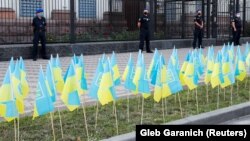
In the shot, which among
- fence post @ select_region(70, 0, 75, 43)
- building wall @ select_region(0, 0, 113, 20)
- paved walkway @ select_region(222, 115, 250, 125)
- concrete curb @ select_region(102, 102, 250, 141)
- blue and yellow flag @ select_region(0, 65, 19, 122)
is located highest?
building wall @ select_region(0, 0, 113, 20)

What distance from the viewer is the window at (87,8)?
18516mm

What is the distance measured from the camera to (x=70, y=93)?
593 cm

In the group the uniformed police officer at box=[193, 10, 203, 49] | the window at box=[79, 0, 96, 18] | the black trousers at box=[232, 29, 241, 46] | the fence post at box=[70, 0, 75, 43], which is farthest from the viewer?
the black trousers at box=[232, 29, 241, 46]

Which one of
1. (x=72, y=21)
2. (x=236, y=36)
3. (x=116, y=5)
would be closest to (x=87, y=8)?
(x=116, y=5)

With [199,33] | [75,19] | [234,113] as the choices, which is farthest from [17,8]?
[234,113]

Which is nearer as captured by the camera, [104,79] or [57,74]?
[104,79]

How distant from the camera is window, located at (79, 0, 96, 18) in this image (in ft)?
60.7

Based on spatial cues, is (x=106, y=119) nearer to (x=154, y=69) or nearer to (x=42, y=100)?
(x=154, y=69)

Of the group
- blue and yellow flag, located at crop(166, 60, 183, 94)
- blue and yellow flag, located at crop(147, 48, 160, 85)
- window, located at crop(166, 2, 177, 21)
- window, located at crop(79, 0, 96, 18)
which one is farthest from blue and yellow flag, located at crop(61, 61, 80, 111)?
window, located at crop(166, 2, 177, 21)

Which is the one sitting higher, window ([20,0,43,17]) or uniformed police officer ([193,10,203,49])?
window ([20,0,43,17])

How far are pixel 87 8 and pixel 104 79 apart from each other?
41.7 feet

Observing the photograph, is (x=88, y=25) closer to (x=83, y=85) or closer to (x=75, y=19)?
(x=75, y=19)

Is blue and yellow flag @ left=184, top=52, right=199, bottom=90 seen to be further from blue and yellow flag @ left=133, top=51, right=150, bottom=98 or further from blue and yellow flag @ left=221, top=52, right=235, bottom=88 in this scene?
blue and yellow flag @ left=133, top=51, right=150, bottom=98

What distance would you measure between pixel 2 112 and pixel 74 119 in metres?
1.55
